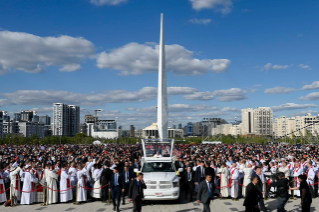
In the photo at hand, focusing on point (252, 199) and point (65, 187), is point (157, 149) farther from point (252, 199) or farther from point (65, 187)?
point (252, 199)

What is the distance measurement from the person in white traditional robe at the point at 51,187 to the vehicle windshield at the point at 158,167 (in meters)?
3.63

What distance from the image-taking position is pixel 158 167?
41.8ft

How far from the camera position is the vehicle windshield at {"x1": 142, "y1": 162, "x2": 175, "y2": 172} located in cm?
1262

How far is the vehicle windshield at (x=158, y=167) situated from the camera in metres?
12.6

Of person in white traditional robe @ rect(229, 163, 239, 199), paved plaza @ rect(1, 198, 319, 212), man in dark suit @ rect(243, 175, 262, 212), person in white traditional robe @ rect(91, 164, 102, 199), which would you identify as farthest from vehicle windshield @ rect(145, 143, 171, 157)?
man in dark suit @ rect(243, 175, 262, 212)

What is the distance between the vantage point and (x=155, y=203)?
39.7 ft

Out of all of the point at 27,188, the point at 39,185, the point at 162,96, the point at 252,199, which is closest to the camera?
the point at 252,199

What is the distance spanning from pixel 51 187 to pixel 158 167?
173 inches

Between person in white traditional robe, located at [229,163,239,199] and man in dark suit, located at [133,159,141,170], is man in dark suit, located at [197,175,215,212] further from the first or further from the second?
man in dark suit, located at [133,159,141,170]

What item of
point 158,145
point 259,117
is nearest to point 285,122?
point 259,117

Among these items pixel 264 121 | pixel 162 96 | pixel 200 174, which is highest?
pixel 162 96

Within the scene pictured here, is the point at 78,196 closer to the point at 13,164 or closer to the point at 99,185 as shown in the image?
the point at 99,185

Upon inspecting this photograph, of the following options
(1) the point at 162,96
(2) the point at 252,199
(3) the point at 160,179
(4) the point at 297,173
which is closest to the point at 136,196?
(3) the point at 160,179

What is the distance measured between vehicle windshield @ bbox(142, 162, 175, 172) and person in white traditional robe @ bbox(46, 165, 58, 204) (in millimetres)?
3630
